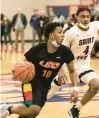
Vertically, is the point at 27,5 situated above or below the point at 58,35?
below

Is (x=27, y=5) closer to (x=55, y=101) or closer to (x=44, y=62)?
(x=55, y=101)

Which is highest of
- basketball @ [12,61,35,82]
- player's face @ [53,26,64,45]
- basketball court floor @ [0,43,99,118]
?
player's face @ [53,26,64,45]

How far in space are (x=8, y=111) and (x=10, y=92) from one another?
12.9 ft

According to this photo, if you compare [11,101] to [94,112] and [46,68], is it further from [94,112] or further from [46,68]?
[46,68]

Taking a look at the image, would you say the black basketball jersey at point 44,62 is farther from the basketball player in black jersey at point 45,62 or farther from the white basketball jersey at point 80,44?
the white basketball jersey at point 80,44

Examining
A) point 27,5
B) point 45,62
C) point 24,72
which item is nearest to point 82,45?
point 45,62

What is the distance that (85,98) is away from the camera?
23.7ft

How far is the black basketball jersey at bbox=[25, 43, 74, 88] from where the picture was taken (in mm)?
6324

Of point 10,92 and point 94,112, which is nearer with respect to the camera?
point 94,112

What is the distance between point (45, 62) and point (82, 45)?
142cm

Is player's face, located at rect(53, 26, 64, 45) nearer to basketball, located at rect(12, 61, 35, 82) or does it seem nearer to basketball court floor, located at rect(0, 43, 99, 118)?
basketball, located at rect(12, 61, 35, 82)

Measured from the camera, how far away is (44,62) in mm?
6320

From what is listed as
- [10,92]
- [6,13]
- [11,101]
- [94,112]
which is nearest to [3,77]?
[10,92]

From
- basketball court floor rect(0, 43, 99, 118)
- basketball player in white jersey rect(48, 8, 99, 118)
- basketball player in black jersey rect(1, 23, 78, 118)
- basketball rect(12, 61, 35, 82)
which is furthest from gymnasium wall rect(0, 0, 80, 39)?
basketball rect(12, 61, 35, 82)
